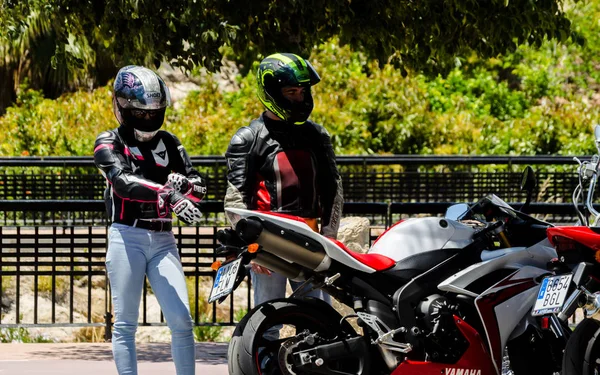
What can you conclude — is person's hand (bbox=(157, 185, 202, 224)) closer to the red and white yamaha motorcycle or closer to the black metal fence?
the red and white yamaha motorcycle

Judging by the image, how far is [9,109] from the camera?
23766 mm

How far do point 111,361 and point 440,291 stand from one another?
3.06 metres

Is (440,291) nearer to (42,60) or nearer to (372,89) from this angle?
(372,89)

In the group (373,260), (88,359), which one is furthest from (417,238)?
(88,359)

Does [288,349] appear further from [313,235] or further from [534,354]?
[534,354]

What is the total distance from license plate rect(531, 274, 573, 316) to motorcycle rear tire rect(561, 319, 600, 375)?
225 millimetres

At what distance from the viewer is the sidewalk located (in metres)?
8.16

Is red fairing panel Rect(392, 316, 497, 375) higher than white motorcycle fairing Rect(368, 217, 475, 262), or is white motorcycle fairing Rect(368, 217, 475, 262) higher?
white motorcycle fairing Rect(368, 217, 475, 262)

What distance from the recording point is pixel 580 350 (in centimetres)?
605

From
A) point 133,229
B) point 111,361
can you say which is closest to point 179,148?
point 133,229

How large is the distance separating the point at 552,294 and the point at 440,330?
64cm

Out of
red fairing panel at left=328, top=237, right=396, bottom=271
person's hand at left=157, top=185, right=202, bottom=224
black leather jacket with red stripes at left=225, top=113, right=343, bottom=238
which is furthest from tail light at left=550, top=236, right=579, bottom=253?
person's hand at left=157, top=185, right=202, bottom=224

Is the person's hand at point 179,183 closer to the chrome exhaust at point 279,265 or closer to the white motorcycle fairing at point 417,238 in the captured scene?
the chrome exhaust at point 279,265

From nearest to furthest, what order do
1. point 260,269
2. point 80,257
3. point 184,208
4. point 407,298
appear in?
point 184,208 → point 407,298 → point 260,269 → point 80,257
